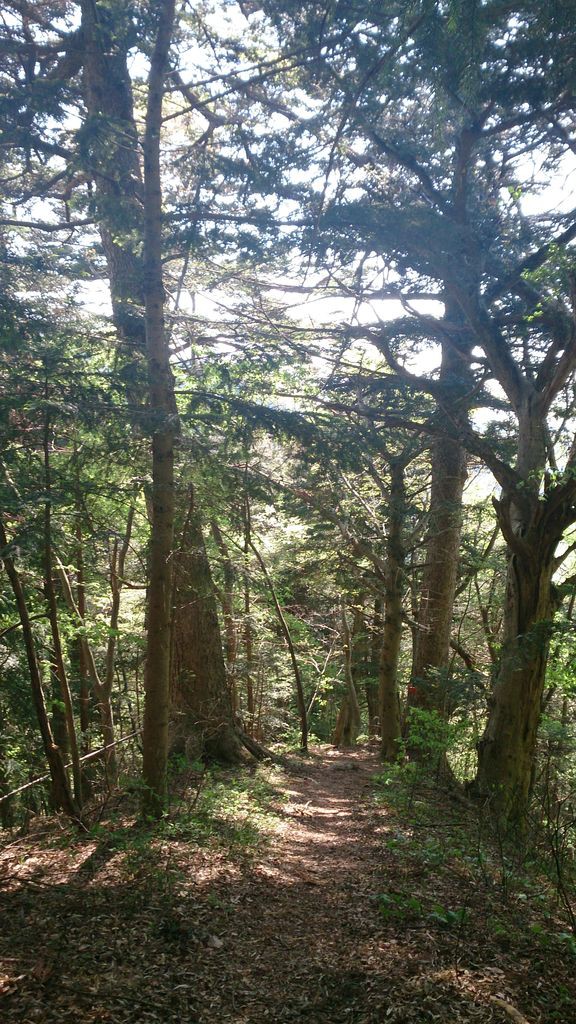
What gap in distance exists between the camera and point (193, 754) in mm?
10227

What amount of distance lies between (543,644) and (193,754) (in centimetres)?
558

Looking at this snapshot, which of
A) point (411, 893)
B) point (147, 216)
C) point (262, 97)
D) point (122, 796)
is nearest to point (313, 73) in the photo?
point (262, 97)

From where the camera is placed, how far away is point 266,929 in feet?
16.9

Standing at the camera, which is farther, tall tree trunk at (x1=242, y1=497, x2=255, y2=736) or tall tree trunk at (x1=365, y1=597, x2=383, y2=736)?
tall tree trunk at (x1=365, y1=597, x2=383, y2=736)

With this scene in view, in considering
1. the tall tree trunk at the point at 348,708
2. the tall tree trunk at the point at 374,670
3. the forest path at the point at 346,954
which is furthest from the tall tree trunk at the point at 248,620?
the forest path at the point at 346,954

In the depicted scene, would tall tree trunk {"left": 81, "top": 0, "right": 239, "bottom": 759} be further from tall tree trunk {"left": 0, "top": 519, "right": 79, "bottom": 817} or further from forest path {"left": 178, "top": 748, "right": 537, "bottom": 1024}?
forest path {"left": 178, "top": 748, "right": 537, "bottom": 1024}

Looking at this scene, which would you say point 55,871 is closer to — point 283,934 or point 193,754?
point 283,934

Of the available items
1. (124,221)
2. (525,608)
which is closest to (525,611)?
(525,608)

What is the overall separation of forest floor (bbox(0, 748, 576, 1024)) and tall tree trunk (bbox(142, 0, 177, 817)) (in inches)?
30.9

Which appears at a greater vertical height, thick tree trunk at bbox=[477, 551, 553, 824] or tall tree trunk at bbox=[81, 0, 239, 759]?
tall tree trunk at bbox=[81, 0, 239, 759]

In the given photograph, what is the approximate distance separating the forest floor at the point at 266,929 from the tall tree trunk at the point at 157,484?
0.78 m

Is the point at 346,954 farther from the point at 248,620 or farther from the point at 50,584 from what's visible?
the point at 248,620

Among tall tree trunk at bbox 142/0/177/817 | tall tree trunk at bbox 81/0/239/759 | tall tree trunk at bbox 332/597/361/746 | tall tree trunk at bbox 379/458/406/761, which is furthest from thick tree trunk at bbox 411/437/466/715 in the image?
tall tree trunk at bbox 332/597/361/746

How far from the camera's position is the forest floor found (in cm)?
383
